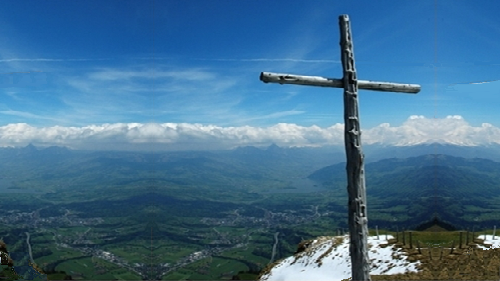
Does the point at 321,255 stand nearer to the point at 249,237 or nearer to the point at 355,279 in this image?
the point at 355,279

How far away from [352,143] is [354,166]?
390 mm

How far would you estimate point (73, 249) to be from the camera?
212 ft

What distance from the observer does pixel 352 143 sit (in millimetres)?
5918

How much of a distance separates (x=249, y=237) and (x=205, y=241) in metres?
16.2

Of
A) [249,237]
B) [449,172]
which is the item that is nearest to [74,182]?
[249,237]

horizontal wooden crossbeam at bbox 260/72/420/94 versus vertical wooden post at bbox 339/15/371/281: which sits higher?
horizontal wooden crossbeam at bbox 260/72/420/94

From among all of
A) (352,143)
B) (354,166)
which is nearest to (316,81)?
(352,143)

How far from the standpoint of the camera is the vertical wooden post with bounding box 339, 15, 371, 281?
232 inches

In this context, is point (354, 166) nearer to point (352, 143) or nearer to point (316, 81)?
point (352, 143)

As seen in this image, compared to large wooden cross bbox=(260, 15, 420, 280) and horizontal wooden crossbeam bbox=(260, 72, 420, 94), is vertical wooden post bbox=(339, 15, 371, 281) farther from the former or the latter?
horizontal wooden crossbeam bbox=(260, 72, 420, 94)

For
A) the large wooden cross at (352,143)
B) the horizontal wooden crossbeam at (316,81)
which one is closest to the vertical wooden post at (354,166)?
the large wooden cross at (352,143)

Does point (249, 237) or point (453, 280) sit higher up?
point (453, 280)

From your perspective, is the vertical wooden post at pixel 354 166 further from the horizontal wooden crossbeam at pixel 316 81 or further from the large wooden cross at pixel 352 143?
the horizontal wooden crossbeam at pixel 316 81

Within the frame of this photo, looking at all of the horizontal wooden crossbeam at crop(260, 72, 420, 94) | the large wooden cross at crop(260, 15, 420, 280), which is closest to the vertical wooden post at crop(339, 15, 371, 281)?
the large wooden cross at crop(260, 15, 420, 280)
